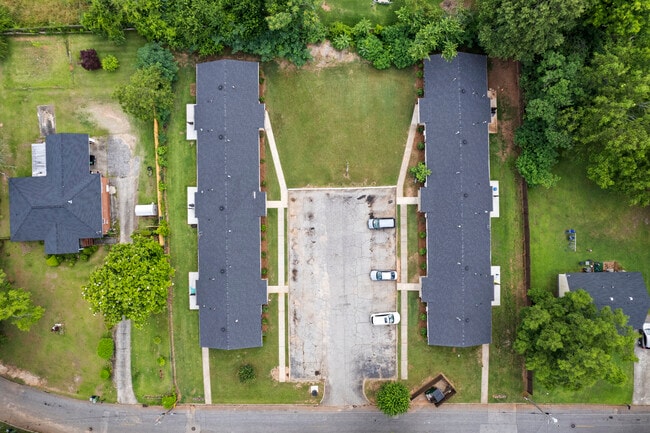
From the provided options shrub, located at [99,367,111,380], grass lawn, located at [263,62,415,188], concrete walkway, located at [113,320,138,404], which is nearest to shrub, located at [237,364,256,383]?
concrete walkway, located at [113,320,138,404]

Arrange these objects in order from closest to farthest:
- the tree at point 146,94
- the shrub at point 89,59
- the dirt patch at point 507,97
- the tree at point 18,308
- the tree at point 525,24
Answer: the tree at point 525,24 → the tree at point 18,308 → the tree at point 146,94 → the shrub at point 89,59 → the dirt patch at point 507,97

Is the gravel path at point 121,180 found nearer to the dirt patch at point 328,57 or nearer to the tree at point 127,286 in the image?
the tree at point 127,286

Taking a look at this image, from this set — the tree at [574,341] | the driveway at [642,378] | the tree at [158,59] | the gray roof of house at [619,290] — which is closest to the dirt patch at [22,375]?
the tree at [158,59]

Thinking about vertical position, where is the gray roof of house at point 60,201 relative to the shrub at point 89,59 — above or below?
Answer: below

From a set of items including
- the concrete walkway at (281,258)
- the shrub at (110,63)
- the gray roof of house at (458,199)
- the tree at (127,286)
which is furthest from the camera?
the concrete walkway at (281,258)

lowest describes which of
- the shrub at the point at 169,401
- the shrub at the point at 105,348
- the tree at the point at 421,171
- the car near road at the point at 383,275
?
the shrub at the point at 169,401

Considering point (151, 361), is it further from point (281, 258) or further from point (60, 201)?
point (60, 201)

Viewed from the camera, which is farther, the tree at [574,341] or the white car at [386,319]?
the white car at [386,319]
